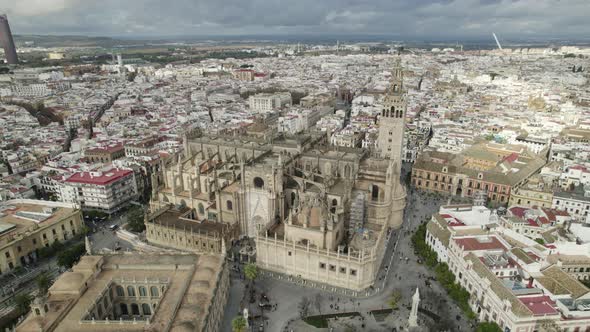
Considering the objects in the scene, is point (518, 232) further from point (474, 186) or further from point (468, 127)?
point (468, 127)

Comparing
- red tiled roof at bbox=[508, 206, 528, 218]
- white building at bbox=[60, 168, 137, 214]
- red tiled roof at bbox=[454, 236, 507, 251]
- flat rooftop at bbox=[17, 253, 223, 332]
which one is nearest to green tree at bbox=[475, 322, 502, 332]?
red tiled roof at bbox=[454, 236, 507, 251]

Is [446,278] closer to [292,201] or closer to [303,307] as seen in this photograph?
[303,307]

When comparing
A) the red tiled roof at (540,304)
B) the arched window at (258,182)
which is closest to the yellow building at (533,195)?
the red tiled roof at (540,304)

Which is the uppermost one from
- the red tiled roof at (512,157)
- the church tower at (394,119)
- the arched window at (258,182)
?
the church tower at (394,119)

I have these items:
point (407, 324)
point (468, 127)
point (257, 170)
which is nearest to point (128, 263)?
point (257, 170)

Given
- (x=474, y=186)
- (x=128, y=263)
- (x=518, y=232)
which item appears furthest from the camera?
(x=474, y=186)

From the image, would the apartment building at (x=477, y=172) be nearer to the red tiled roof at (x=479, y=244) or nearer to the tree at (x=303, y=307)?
the red tiled roof at (x=479, y=244)
